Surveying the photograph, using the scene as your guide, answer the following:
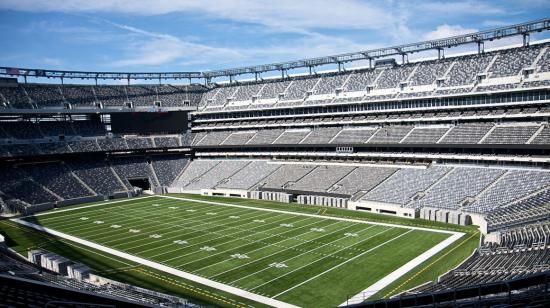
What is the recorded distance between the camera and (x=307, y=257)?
2684cm

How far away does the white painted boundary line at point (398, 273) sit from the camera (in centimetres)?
2052

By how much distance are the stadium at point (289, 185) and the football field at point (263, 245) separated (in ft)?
0.57

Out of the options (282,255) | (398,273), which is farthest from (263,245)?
(398,273)

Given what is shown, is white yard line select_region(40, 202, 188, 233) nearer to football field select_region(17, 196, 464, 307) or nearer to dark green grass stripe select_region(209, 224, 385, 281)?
football field select_region(17, 196, 464, 307)

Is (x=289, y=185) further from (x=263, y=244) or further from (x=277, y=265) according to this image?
(x=277, y=265)

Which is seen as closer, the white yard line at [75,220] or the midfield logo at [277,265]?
the midfield logo at [277,265]

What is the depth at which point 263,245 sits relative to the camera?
30.0m

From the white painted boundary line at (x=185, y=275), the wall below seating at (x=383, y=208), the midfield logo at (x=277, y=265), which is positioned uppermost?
the wall below seating at (x=383, y=208)

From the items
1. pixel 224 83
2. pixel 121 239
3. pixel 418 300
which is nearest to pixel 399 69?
pixel 224 83

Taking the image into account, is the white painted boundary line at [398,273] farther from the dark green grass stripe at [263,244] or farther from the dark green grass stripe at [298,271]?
the dark green grass stripe at [263,244]

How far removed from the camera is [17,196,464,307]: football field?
22.8m

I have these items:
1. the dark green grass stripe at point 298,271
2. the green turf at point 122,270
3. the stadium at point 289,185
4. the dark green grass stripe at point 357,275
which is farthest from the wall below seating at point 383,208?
the green turf at point 122,270

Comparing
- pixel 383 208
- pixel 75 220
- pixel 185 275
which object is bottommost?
pixel 185 275

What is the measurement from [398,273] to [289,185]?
26.4m
